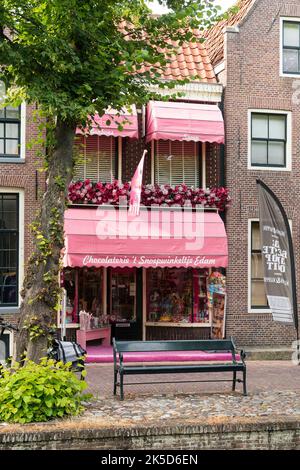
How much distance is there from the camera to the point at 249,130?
18.3 meters

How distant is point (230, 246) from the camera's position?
704 inches

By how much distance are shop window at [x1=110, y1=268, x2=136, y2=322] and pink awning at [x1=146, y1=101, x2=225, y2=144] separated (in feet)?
12.1

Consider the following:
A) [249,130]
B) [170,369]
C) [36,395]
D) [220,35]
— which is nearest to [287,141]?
[249,130]

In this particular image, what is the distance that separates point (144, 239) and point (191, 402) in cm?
653

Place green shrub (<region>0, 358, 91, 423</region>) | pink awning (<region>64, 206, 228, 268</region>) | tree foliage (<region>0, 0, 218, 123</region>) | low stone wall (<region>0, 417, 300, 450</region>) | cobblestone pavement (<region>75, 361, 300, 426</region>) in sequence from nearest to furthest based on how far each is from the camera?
low stone wall (<region>0, 417, 300, 450</region>) → green shrub (<region>0, 358, 91, 423</region>) → cobblestone pavement (<region>75, 361, 300, 426</region>) → tree foliage (<region>0, 0, 218, 123</region>) → pink awning (<region>64, 206, 228, 268</region>)

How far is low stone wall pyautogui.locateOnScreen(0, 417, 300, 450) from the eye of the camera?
8211 mm

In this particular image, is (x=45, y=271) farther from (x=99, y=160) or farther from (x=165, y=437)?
(x=99, y=160)

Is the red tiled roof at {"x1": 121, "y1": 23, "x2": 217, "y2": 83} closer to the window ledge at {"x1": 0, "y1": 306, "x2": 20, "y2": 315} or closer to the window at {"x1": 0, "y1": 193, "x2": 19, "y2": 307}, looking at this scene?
the window at {"x1": 0, "y1": 193, "x2": 19, "y2": 307}

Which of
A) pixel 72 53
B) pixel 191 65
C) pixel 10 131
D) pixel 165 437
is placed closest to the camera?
pixel 165 437

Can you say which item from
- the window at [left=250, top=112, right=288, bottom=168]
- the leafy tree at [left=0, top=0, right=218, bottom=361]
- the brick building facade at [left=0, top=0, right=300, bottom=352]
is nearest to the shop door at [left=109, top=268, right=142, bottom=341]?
the brick building facade at [left=0, top=0, right=300, bottom=352]

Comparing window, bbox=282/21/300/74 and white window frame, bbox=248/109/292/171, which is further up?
window, bbox=282/21/300/74

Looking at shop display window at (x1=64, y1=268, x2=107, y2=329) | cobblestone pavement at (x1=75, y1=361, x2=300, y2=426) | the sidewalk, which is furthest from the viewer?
shop display window at (x1=64, y1=268, x2=107, y2=329)

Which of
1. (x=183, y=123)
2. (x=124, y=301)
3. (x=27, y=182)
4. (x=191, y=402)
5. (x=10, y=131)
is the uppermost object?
(x=183, y=123)
